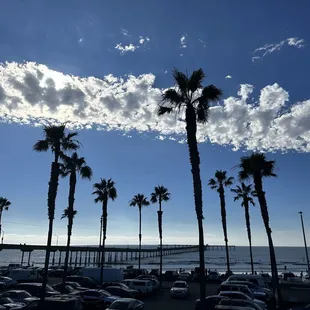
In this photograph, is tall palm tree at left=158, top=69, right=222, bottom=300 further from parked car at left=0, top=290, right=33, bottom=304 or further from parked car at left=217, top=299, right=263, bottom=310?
parked car at left=0, top=290, right=33, bottom=304

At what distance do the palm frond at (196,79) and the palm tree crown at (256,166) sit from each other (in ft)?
35.6

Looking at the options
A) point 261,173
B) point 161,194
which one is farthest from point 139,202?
point 261,173

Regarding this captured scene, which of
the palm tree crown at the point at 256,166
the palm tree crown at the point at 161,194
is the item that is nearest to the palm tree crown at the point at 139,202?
the palm tree crown at the point at 161,194

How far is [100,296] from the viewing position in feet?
80.0

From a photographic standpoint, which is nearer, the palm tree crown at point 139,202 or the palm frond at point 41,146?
the palm frond at point 41,146

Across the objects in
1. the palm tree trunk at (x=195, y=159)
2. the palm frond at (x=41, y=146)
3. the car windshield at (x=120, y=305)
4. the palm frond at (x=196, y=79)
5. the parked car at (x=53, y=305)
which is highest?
the palm frond at (x=196, y=79)

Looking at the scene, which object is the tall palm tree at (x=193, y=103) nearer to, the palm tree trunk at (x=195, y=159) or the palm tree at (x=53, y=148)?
the palm tree trunk at (x=195, y=159)

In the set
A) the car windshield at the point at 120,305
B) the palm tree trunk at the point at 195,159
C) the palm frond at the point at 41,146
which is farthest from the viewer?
the palm frond at the point at 41,146

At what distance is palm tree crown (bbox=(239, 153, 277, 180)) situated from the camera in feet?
91.8

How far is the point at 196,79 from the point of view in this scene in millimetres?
20047

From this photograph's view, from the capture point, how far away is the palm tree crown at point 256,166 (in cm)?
2798

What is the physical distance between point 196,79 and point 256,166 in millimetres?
11420

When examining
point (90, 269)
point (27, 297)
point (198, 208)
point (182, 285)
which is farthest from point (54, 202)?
point (90, 269)

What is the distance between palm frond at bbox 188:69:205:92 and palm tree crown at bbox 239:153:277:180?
1084cm
